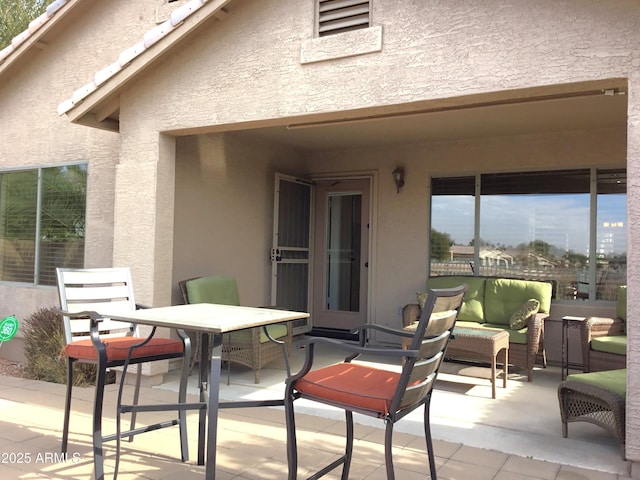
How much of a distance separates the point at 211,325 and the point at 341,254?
5.28m

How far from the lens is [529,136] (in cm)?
628

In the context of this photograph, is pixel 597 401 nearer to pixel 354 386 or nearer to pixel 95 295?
pixel 354 386

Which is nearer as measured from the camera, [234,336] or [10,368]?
[234,336]

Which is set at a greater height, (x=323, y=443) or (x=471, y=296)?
(x=471, y=296)

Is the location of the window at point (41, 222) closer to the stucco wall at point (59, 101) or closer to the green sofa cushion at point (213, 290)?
the stucco wall at point (59, 101)

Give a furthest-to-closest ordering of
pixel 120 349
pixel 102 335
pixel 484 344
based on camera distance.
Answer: pixel 484 344, pixel 102 335, pixel 120 349

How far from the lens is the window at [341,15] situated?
3936mm

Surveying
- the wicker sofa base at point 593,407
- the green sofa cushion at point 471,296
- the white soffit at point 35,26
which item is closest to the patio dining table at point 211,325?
the wicker sofa base at point 593,407

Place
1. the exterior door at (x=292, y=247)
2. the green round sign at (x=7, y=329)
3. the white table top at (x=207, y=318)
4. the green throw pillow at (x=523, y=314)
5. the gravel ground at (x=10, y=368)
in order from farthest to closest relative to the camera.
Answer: the exterior door at (x=292, y=247) → the gravel ground at (x=10, y=368) → the green throw pillow at (x=523, y=314) → the green round sign at (x=7, y=329) → the white table top at (x=207, y=318)

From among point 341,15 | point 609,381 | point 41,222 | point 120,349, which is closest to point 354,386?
point 120,349

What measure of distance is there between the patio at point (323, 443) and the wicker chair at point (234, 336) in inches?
14.7

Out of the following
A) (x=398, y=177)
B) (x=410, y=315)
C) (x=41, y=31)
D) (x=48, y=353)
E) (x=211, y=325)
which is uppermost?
(x=41, y=31)

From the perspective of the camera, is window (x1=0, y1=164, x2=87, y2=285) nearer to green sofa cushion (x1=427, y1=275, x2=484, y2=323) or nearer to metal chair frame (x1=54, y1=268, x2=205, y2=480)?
metal chair frame (x1=54, y1=268, x2=205, y2=480)

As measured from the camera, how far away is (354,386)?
2.43 metres
